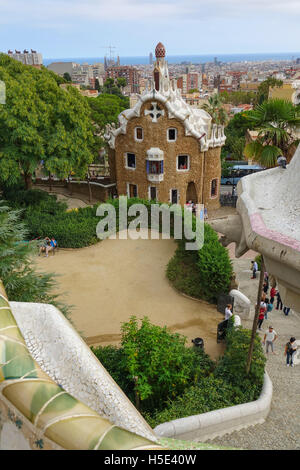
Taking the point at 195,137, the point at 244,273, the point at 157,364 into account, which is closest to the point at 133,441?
the point at 157,364

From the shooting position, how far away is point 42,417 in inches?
104

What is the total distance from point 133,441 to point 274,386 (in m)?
9.81

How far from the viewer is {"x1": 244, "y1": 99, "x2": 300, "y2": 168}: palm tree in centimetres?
1201

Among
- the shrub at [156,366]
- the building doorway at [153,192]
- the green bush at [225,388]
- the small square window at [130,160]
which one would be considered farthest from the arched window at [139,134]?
the green bush at [225,388]

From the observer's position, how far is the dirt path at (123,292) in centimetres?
1440

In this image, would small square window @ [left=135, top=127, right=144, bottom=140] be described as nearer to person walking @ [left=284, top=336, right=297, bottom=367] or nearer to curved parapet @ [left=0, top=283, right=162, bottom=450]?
person walking @ [left=284, top=336, right=297, bottom=367]

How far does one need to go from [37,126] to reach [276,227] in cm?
2036

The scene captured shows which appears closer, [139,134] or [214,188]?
[139,134]

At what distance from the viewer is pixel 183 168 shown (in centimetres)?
2905

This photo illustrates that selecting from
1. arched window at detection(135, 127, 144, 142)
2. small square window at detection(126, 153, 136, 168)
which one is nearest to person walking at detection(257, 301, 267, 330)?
arched window at detection(135, 127, 144, 142)

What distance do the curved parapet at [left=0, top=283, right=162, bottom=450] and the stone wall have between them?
25.6 meters

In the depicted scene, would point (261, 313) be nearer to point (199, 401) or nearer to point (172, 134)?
point (199, 401)

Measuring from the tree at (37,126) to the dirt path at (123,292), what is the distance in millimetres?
5902

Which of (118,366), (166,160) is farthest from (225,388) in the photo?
(166,160)
